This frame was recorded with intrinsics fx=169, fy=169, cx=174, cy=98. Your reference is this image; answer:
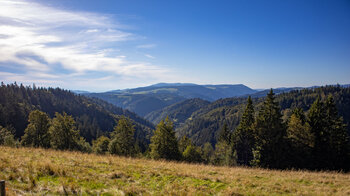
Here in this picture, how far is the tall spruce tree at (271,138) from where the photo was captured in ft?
98.8

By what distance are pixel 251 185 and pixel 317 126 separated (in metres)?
29.7

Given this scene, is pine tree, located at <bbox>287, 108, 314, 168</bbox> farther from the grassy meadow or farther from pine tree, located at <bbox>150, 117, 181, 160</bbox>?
the grassy meadow

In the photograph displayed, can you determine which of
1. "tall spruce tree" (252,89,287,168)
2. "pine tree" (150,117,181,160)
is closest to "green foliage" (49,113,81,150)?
"pine tree" (150,117,181,160)

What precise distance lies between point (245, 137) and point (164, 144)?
20.7 metres

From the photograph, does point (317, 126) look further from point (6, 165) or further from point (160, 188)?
point (6, 165)

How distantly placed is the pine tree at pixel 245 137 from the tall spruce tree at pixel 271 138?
432 centimetres

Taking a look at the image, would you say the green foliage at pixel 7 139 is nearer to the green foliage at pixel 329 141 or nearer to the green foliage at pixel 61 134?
the green foliage at pixel 61 134

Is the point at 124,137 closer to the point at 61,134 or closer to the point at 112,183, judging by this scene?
the point at 61,134

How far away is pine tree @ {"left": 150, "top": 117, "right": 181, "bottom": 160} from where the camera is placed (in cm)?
3384

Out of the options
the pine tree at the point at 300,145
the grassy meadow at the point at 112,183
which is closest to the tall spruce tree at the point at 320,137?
the pine tree at the point at 300,145

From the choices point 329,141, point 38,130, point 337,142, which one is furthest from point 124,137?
point 337,142

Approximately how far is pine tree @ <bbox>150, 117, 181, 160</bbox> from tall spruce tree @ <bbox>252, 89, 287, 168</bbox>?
1631 cm

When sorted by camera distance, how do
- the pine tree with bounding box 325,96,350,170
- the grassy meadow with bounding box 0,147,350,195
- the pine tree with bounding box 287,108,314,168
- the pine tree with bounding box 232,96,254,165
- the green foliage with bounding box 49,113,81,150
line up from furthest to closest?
the pine tree with bounding box 232,96,254,165
the green foliage with bounding box 49,113,81,150
the pine tree with bounding box 325,96,350,170
the pine tree with bounding box 287,108,314,168
the grassy meadow with bounding box 0,147,350,195

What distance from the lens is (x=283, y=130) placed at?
30266 mm
